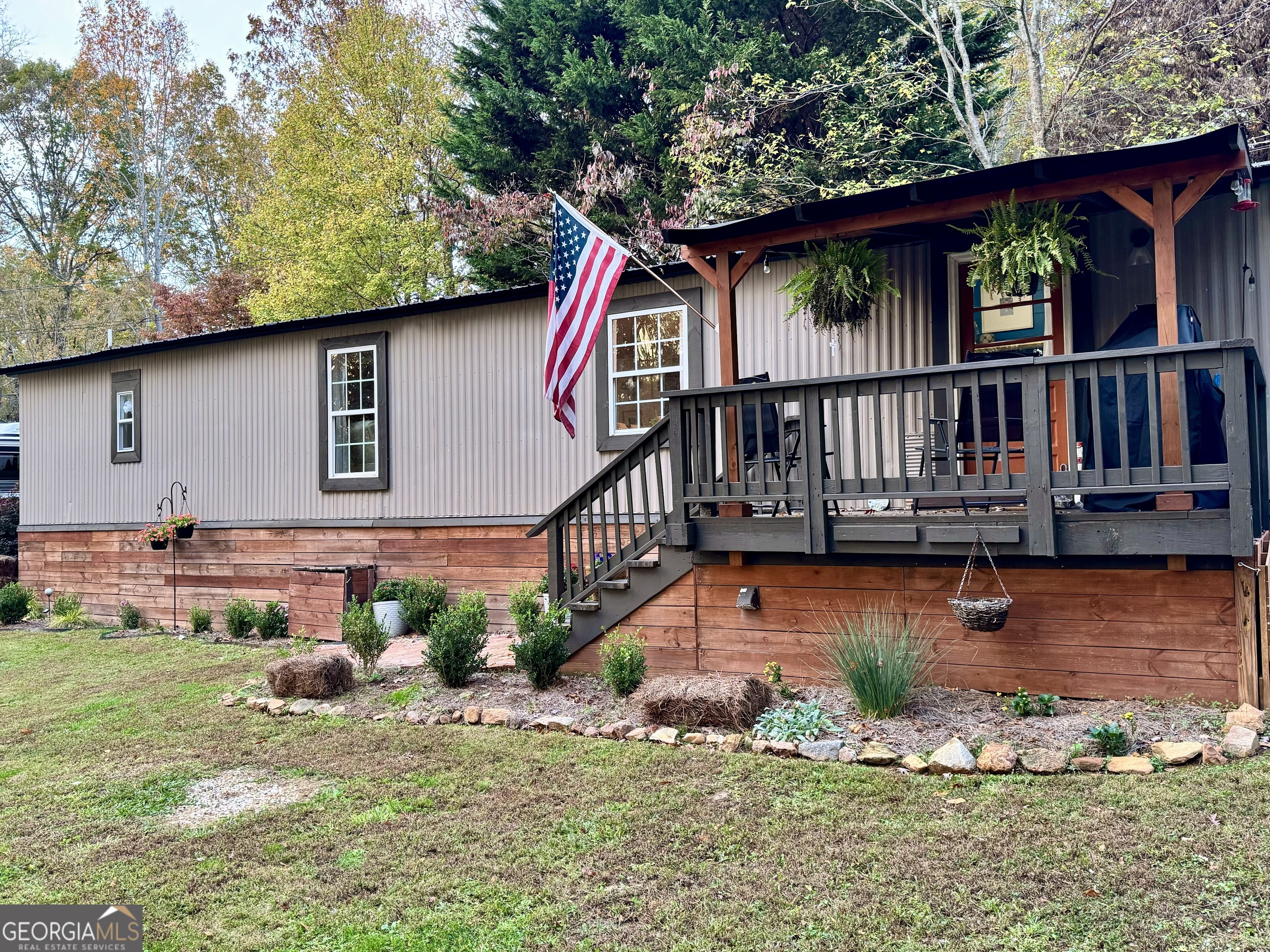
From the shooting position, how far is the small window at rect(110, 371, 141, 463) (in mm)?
12070

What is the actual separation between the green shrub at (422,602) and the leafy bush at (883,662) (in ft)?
14.6

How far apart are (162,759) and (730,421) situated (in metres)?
3.82

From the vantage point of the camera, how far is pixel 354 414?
10.2 m

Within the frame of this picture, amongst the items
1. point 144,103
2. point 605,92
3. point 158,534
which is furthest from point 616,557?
point 144,103

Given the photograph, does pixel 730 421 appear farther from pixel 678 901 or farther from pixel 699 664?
pixel 678 901

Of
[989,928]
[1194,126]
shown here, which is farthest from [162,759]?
[1194,126]

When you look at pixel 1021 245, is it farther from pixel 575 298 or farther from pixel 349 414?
pixel 349 414

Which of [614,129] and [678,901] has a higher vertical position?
[614,129]

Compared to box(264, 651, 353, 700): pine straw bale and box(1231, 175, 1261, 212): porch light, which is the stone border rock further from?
box(1231, 175, 1261, 212): porch light

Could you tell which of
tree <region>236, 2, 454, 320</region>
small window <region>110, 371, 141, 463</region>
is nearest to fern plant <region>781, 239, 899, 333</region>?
small window <region>110, 371, 141, 463</region>

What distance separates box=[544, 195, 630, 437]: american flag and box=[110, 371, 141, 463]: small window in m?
7.98

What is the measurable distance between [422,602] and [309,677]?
236cm

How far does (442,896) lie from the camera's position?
3271 millimetres

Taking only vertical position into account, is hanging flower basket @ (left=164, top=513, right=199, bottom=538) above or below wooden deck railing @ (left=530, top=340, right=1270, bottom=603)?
below
